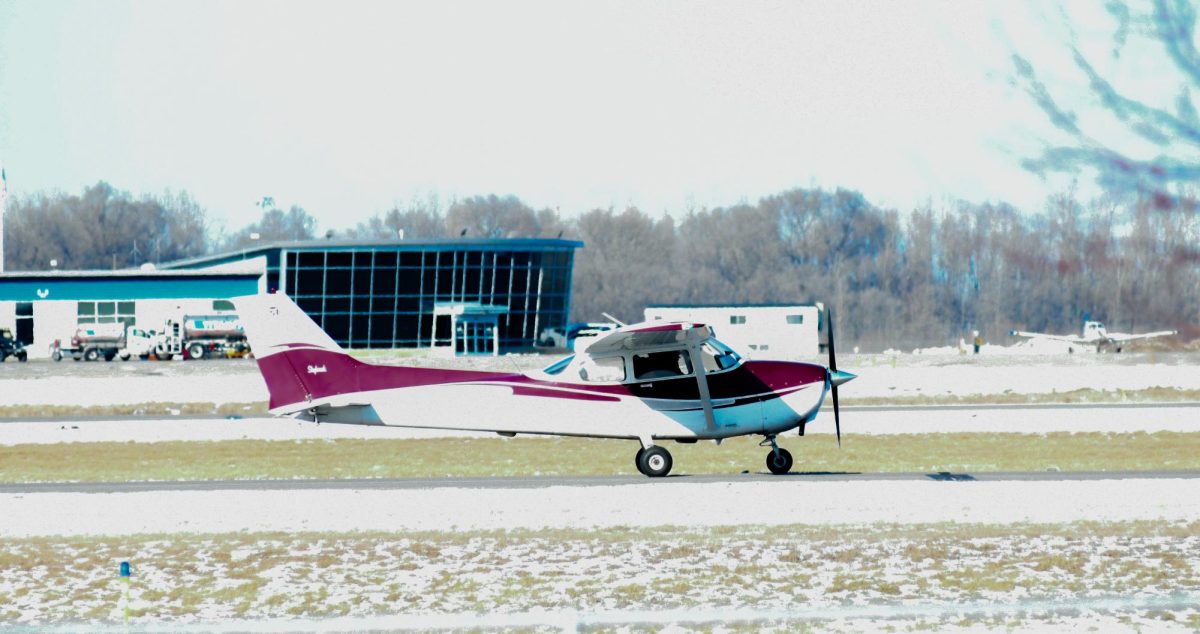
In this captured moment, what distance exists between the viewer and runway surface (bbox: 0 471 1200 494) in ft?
79.7

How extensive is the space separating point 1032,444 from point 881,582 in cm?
2049

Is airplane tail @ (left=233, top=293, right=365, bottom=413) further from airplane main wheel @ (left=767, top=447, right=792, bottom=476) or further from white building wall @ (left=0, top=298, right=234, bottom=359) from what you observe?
white building wall @ (left=0, top=298, right=234, bottom=359)

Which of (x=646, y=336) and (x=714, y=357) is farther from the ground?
(x=646, y=336)

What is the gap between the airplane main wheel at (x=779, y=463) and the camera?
25.6 metres

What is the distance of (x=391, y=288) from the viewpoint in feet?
338

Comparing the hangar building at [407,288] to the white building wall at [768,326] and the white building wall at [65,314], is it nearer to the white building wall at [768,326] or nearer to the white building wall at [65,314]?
the white building wall at [65,314]

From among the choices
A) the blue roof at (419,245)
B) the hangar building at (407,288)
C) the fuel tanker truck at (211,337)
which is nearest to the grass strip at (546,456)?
the fuel tanker truck at (211,337)

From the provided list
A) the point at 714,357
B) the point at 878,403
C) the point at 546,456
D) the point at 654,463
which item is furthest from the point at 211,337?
the point at 714,357

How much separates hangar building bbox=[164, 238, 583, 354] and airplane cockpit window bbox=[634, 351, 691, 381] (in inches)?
2949

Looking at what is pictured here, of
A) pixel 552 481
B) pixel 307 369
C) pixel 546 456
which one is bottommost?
pixel 546 456

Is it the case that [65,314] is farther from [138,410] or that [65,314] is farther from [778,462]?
[778,462]

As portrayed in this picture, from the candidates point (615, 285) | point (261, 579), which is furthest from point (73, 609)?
point (615, 285)

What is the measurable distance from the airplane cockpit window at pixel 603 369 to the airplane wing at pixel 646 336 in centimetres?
16

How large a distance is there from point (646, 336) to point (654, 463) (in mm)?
2362
